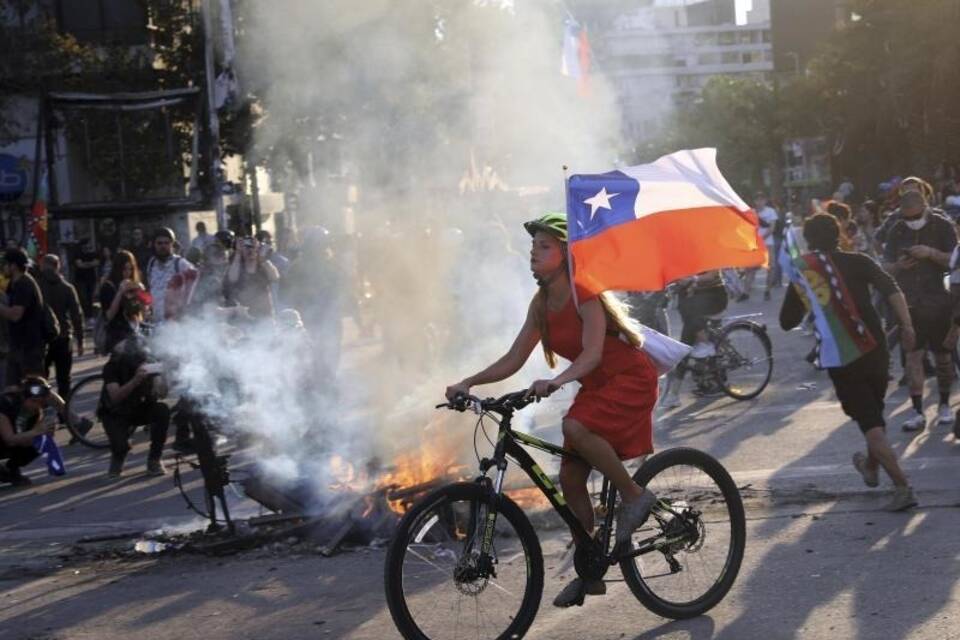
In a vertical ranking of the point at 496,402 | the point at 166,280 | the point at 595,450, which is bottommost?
the point at 595,450

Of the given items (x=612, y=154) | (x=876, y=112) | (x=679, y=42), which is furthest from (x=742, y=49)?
(x=612, y=154)

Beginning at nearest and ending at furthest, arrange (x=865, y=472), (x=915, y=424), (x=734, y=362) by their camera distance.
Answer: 1. (x=865, y=472)
2. (x=915, y=424)
3. (x=734, y=362)

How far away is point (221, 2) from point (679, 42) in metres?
128

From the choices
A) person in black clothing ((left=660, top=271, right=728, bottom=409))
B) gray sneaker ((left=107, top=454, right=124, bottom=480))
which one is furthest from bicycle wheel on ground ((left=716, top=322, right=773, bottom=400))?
gray sneaker ((left=107, top=454, right=124, bottom=480))

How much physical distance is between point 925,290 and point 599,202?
5068mm

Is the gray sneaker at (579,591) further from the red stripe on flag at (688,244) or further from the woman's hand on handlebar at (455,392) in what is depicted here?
the red stripe on flag at (688,244)

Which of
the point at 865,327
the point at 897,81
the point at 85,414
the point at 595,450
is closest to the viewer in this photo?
the point at 595,450

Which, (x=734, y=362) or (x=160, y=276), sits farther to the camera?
(x=160, y=276)

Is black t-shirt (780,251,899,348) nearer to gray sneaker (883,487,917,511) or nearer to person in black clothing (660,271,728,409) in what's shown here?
gray sneaker (883,487,917,511)

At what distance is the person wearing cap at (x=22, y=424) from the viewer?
10.6 m

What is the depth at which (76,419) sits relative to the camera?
1236 cm

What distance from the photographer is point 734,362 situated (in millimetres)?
12250

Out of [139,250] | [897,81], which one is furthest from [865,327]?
[897,81]

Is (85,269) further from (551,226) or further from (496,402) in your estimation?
(496,402)
